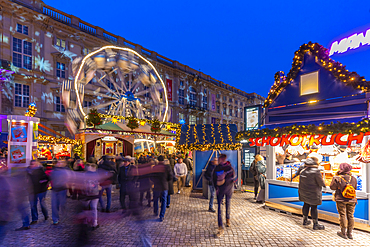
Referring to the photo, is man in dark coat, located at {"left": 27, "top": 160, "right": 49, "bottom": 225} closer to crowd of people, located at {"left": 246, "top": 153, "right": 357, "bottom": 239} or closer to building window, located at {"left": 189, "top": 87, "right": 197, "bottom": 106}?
crowd of people, located at {"left": 246, "top": 153, "right": 357, "bottom": 239}

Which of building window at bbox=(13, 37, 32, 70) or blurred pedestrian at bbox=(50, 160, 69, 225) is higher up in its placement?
building window at bbox=(13, 37, 32, 70)

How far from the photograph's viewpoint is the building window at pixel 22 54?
20.8 meters

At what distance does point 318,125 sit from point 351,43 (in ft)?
9.23

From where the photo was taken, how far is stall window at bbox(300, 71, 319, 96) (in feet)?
25.6

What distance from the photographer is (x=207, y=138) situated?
35.8ft

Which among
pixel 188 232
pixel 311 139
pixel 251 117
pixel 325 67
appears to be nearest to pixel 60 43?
pixel 251 117

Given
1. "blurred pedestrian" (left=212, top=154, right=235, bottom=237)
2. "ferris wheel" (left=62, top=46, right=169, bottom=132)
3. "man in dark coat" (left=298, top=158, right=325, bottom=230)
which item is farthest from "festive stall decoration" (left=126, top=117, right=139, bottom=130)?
"man in dark coat" (left=298, top=158, right=325, bottom=230)

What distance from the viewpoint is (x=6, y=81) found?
19844mm

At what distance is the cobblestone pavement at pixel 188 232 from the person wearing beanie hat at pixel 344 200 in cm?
27

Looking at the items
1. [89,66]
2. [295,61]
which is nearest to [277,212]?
[295,61]

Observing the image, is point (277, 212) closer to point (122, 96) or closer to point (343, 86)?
point (343, 86)

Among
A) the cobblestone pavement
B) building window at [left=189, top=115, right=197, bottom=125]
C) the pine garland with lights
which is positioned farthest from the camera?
building window at [left=189, top=115, right=197, bottom=125]

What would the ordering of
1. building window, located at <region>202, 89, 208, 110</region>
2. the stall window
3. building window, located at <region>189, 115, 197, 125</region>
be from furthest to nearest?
building window, located at <region>202, 89, 208, 110</region> → building window, located at <region>189, 115, 197, 125</region> → the stall window

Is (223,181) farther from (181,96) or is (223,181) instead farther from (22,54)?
(181,96)
